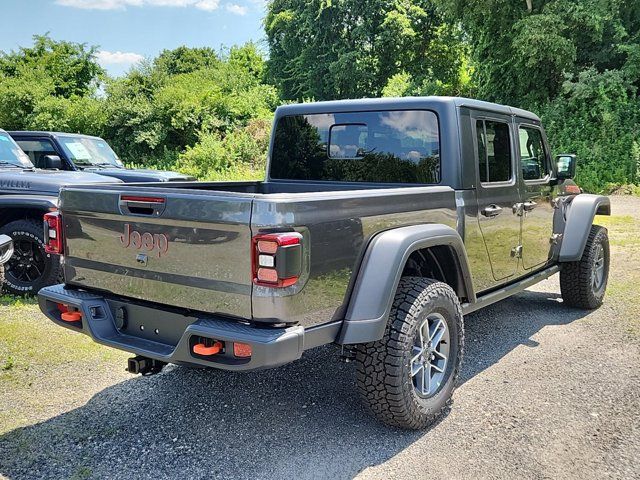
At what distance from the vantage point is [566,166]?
5.37 m

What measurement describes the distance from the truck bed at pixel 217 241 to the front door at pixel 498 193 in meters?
0.89

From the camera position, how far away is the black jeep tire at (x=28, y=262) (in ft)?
19.9

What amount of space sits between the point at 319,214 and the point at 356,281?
18.6 inches

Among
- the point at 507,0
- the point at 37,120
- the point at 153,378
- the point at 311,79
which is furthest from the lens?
the point at 311,79

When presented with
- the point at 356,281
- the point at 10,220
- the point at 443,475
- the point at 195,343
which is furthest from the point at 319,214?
the point at 10,220

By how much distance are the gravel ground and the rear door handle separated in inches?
45.8

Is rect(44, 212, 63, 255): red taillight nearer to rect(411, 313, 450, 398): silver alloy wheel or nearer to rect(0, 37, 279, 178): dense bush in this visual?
rect(411, 313, 450, 398): silver alloy wheel

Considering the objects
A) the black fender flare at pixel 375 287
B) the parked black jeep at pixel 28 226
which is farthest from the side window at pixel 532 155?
the parked black jeep at pixel 28 226

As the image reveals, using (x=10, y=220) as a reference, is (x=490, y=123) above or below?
above

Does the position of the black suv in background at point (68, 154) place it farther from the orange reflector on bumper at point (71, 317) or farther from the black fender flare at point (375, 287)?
the black fender flare at point (375, 287)

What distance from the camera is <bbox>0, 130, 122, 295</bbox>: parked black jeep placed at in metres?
6.06

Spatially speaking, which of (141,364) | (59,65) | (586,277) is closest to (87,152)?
(141,364)

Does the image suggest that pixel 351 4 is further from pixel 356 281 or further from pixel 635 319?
pixel 356 281

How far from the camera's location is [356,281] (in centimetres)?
312
